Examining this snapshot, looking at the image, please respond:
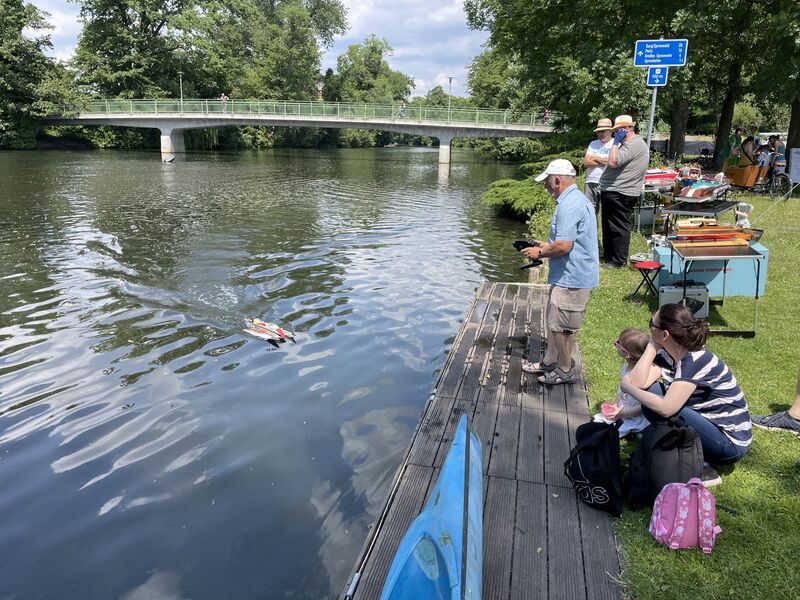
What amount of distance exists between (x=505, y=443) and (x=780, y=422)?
7.61ft

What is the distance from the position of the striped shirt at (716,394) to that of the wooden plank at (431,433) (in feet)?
6.20

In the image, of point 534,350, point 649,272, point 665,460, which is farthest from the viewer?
point 649,272

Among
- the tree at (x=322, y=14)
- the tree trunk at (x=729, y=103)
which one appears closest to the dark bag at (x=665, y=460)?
the tree trunk at (x=729, y=103)

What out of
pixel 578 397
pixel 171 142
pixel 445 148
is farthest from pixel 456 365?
pixel 171 142

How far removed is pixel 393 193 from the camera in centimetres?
2780

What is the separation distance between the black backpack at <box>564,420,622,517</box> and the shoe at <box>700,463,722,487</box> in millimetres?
696

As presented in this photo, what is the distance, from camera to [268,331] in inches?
331

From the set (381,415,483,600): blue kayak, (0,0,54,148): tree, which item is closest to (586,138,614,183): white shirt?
(381,415,483,600): blue kayak

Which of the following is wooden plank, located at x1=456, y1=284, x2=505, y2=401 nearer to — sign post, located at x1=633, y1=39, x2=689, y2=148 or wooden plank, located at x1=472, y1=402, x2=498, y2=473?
wooden plank, located at x1=472, y1=402, x2=498, y2=473

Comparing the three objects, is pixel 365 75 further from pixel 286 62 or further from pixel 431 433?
pixel 431 433

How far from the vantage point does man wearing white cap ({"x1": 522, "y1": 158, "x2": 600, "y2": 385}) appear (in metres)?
5.30

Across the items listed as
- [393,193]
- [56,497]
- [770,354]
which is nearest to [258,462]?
[56,497]

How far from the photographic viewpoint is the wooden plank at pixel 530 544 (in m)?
3.31

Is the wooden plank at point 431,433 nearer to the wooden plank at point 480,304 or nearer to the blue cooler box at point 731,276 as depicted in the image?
the wooden plank at point 480,304
